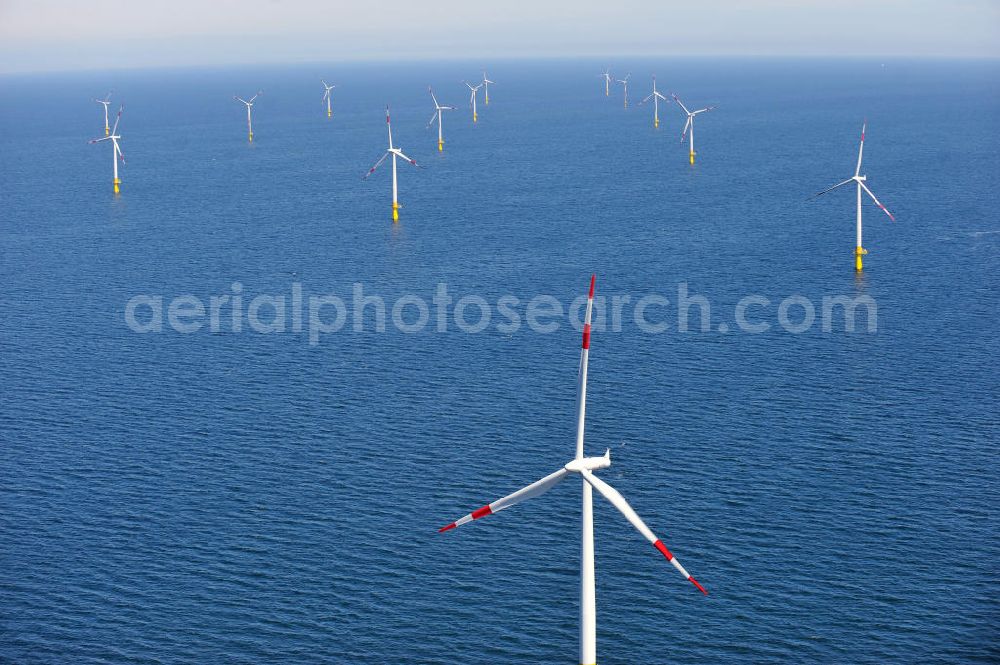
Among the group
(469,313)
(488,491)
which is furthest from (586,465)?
(469,313)

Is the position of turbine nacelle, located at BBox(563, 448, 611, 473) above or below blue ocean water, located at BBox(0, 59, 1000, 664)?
above

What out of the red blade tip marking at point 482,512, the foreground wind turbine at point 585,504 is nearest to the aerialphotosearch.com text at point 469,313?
the foreground wind turbine at point 585,504

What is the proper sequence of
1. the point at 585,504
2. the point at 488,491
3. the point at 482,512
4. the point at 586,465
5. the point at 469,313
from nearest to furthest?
the point at 482,512 < the point at 586,465 < the point at 585,504 < the point at 488,491 < the point at 469,313

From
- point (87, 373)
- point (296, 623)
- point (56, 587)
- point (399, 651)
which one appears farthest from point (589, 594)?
point (87, 373)

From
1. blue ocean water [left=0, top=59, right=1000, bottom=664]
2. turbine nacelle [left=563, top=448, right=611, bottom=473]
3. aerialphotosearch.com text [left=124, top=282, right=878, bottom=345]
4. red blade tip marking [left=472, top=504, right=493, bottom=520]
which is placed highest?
turbine nacelle [left=563, top=448, right=611, bottom=473]

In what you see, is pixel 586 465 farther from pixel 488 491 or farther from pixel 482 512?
pixel 488 491

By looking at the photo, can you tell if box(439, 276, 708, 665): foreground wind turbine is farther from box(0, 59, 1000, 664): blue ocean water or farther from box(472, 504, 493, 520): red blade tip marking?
box(0, 59, 1000, 664): blue ocean water

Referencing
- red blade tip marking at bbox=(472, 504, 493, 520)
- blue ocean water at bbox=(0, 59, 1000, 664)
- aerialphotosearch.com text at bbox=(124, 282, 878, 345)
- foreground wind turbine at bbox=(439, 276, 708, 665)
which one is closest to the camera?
red blade tip marking at bbox=(472, 504, 493, 520)

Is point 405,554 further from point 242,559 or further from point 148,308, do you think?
point 148,308

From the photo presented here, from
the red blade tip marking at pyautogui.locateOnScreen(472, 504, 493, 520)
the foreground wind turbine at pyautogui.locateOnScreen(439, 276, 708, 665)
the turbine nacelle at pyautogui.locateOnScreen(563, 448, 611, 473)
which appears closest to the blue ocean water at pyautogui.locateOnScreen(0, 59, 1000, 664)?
the foreground wind turbine at pyautogui.locateOnScreen(439, 276, 708, 665)

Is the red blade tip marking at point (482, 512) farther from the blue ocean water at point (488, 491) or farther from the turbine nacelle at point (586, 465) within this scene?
the blue ocean water at point (488, 491)
